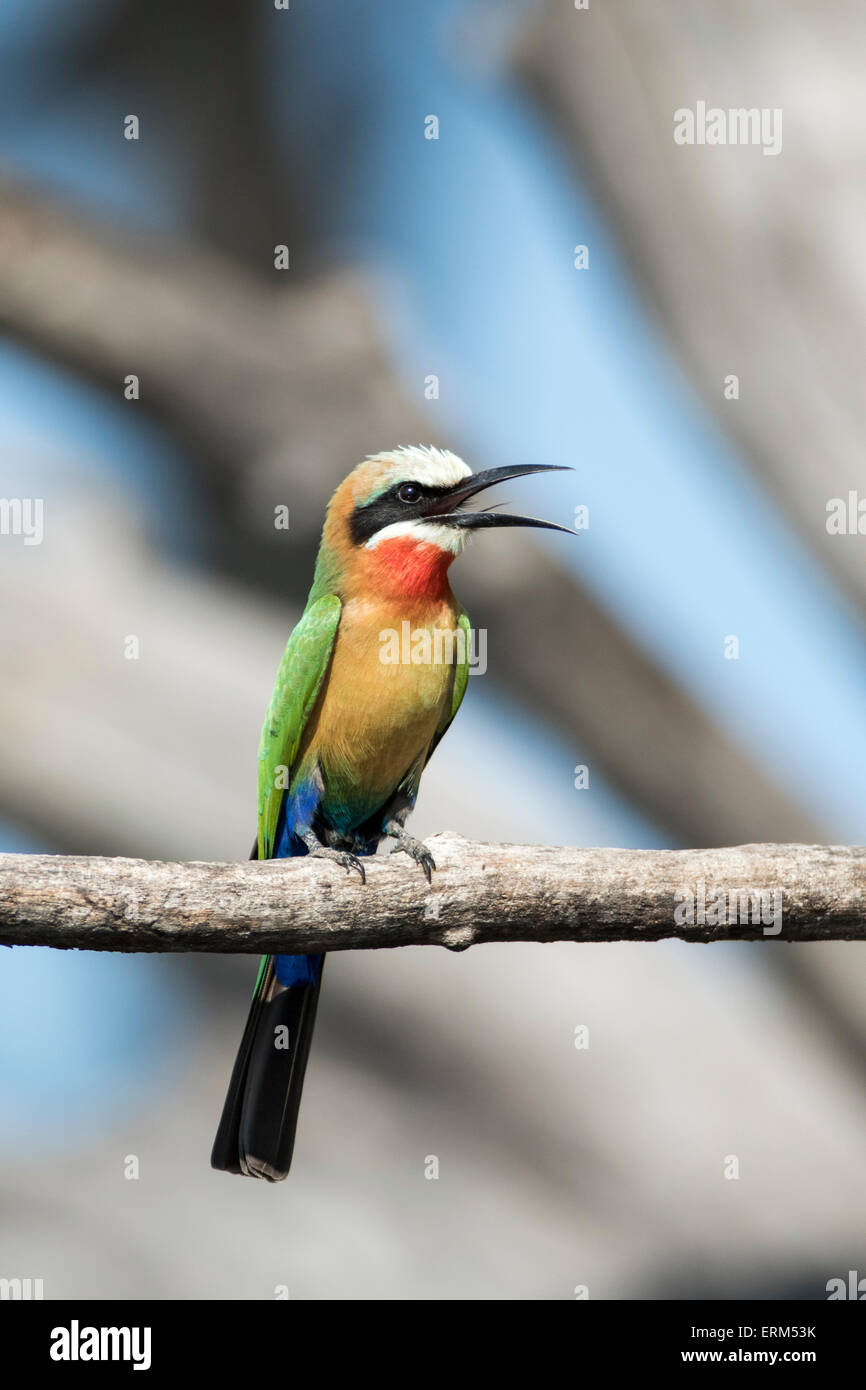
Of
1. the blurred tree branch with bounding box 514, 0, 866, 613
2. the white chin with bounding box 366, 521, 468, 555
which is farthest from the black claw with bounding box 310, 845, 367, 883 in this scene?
the blurred tree branch with bounding box 514, 0, 866, 613

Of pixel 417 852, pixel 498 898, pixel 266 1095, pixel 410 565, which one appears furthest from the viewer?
pixel 410 565

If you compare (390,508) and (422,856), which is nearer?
(422,856)

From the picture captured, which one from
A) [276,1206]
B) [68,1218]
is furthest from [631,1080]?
[68,1218]

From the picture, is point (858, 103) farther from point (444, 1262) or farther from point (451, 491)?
point (444, 1262)

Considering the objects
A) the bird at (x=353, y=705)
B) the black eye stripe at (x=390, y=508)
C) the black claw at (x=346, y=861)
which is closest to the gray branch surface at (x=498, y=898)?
the black claw at (x=346, y=861)

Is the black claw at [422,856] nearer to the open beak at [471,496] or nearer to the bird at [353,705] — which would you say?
the bird at [353,705]

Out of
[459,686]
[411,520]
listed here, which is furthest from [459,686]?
[411,520]

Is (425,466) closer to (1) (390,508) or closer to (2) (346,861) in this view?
(1) (390,508)

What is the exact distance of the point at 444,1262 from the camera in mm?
6445

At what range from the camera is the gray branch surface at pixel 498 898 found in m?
2.47

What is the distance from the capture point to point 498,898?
262 cm

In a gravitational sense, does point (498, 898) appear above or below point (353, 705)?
below

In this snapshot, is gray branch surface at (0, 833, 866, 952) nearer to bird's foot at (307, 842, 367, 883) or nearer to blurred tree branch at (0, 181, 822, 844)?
bird's foot at (307, 842, 367, 883)

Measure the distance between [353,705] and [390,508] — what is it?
24.1 inches
